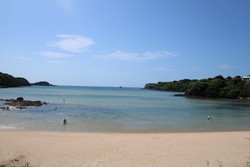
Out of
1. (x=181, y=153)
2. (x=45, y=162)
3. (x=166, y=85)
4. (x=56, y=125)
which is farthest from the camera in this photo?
(x=166, y=85)

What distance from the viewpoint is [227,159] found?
13844 millimetres

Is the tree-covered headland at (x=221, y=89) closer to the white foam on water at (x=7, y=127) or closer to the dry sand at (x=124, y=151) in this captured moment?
the dry sand at (x=124, y=151)

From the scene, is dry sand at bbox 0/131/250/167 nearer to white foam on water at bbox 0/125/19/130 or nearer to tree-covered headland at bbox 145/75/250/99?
white foam on water at bbox 0/125/19/130

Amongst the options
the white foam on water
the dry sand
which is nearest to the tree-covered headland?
the dry sand

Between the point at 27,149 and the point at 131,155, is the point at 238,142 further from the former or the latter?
the point at 27,149

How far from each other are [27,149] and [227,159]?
459 inches

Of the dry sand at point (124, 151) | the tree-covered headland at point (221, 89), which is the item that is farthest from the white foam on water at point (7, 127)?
the tree-covered headland at point (221, 89)

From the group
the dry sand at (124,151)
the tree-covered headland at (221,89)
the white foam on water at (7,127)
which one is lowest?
the white foam on water at (7,127)

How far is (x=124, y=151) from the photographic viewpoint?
50.4ft

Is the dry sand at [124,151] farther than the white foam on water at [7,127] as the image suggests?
No

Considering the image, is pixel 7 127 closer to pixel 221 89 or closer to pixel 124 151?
pixel 124 151

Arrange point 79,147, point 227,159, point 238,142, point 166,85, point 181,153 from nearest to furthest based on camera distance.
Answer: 1. point 227,159
2. point 181,153
3. point 79,147
4. point 238,142
5. point 166,85

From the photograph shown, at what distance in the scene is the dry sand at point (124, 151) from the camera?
13000 millimetres

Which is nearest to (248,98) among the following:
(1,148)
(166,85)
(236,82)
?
(236,82)
